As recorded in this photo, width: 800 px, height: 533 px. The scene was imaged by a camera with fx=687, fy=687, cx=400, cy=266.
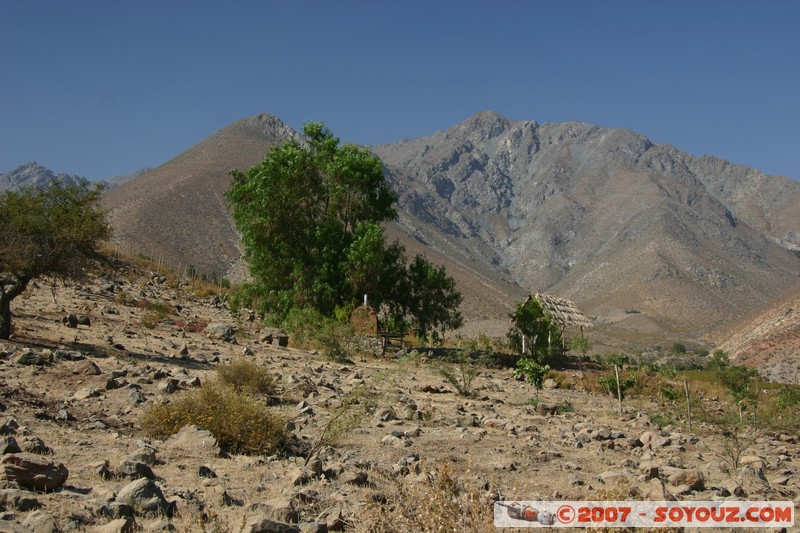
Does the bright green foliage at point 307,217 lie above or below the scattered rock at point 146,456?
above

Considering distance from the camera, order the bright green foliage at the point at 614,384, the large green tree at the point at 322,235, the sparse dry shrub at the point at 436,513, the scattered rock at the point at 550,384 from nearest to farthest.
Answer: the sparse dry shrub at the point at 436,513 → the bright green foliage at the point at 614,384 → the scattered rock at the point at 550,384 → the large green tree at the point at 322,235

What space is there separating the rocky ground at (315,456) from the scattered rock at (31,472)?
0.04 ft

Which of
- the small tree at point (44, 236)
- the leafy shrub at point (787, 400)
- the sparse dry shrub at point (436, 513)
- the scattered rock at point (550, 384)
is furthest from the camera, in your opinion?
the scattered rock at point (550, 384)

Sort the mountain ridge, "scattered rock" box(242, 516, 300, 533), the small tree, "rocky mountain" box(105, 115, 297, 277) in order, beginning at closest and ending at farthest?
"scattered rock" box(242, 516, 300, 533) → the small tree → "rocky mountain" box(105, 115, 297, 277) → the mountain ridge

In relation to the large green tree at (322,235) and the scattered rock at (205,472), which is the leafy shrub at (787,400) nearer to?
the large green tree at (322,235)

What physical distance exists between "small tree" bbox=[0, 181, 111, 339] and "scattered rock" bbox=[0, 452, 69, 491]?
28.4ft

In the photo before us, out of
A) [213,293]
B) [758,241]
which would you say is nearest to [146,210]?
[213,293]

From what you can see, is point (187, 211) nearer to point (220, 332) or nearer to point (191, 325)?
point (191, 325)

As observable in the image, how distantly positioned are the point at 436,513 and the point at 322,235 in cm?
2030

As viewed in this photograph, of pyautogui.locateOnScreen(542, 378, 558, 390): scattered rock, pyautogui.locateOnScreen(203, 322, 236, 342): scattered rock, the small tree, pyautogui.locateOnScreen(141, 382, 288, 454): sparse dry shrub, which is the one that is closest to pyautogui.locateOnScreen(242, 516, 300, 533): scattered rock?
pyautogui.locateOnScreen(141, 382, 288, 454): sparse dry shrub

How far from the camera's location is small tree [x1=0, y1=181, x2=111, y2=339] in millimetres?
13820

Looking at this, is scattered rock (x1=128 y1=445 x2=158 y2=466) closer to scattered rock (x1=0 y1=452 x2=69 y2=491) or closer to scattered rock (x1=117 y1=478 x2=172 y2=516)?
scattered rock (x1=0 y1=452 x2=69 y2=491)

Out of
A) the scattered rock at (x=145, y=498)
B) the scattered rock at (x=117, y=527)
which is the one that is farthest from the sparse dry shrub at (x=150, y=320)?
the scattered rock at (x=117, y=527)

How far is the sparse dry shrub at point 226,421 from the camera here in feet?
27.2
